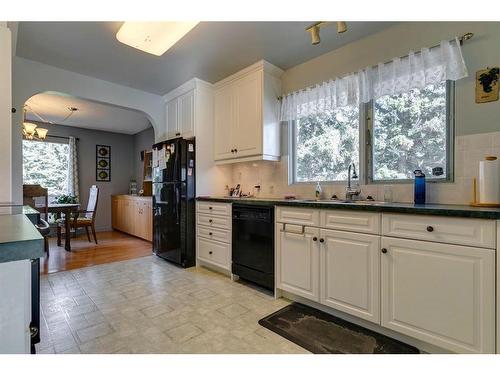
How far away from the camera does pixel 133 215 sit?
5168 millimetres

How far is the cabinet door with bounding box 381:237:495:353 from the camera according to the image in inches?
50.1

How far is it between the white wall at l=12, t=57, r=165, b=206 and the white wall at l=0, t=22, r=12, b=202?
1556mm

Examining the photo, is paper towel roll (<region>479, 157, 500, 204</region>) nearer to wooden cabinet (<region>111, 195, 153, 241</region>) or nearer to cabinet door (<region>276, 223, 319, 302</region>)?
cabinet door (<region>276, 223, 319, 302</region>)

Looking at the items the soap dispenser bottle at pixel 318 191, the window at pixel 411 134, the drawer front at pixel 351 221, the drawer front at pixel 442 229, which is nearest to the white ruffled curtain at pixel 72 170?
the soap dispenser bottle at pixel 318 191

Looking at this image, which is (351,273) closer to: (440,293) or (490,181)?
(440,293)

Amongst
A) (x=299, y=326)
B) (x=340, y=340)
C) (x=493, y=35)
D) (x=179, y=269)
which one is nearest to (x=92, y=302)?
(x=179, y=269)

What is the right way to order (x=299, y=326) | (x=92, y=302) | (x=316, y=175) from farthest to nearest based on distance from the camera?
(x=316, y=175), (x=92, y=302), (x=299, y=326)

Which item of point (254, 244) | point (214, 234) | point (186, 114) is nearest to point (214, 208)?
point (214, 234)

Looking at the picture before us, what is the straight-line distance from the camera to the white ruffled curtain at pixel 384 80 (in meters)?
1.79

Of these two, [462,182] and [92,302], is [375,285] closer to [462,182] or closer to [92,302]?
[462,182]
